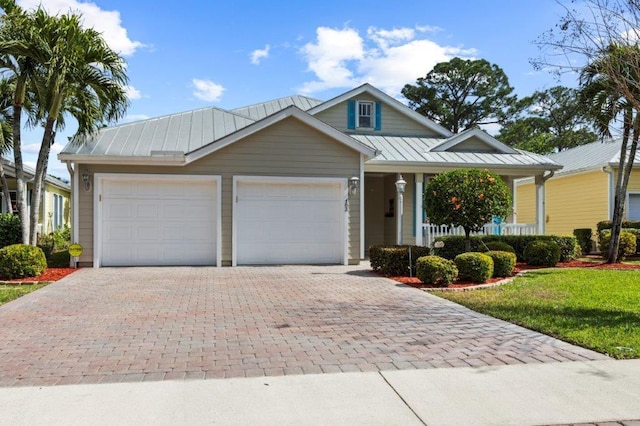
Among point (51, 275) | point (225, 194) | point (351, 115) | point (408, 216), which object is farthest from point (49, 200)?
point (408, 216)

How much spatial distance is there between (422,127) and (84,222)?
11.8 meters

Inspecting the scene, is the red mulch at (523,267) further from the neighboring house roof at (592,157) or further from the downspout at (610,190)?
the neighboring house roof at (592,157)

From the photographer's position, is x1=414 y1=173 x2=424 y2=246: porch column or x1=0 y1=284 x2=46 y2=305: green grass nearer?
x1=0 y1=284 x2=46 y2=305: green grass

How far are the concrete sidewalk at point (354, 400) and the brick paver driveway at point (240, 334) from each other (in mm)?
298

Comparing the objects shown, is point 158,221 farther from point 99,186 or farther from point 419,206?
point 419,206

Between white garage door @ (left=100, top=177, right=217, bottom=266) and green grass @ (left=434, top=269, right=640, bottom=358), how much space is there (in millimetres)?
6808

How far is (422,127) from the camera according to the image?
60.3 feet

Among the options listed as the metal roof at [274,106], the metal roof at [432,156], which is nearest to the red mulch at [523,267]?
the metal roof at [432,156]

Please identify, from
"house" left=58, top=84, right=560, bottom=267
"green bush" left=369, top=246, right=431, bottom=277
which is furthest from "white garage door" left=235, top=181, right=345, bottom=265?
"green bush" left=369, top=246, right=431, bottom=277

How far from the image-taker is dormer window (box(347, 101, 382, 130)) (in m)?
17.9

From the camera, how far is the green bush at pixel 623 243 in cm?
1493

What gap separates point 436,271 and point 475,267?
1006 millimetres

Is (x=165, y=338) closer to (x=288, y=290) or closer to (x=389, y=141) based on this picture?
(x=288, y=290)

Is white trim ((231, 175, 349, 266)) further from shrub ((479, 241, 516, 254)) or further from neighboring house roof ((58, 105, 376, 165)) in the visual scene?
shrub ((479, 241, 516, 254))
